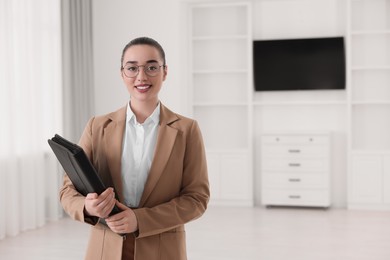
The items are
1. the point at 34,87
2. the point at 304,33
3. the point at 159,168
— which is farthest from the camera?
the point at 304,33

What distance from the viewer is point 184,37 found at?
7051 millimetres

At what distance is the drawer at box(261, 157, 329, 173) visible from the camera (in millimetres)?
6637

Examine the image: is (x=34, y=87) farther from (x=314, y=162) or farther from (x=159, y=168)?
(x=159, y=168)

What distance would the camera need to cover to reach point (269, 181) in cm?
680

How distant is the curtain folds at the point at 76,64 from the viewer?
21.0 ft

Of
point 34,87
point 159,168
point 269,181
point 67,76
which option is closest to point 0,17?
point 34,87

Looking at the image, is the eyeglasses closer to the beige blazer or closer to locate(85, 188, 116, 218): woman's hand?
the beige blazer

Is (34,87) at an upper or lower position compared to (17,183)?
upper

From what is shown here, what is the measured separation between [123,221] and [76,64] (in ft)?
18.7

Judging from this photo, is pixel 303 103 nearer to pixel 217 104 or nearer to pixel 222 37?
pixel 217 104

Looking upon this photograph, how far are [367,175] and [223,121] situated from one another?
6.40ft

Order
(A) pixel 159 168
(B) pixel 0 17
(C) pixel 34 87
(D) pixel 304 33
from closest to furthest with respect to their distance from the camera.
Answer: (A) pixel 159 168 → (B) pixel 0 17 → (C) pixel 34 87 → (D) pixel 304 33

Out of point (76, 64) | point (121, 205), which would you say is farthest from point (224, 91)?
point (121, 205)

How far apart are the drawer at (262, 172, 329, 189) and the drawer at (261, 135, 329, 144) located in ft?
1.33
